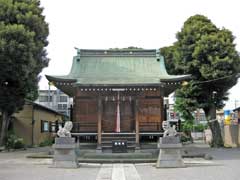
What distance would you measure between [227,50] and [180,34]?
14.6ft

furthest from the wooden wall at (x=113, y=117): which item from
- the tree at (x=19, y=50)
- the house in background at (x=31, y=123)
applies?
the house in background at (x=31, y=123)

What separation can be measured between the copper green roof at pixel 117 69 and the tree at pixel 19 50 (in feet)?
9.13

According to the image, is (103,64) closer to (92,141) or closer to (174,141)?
(92,141)

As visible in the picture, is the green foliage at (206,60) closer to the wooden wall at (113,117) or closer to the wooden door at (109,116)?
the wooden wall at (113,117)

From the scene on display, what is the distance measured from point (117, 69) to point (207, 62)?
7.93m

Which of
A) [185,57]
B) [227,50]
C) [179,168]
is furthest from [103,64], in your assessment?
[179,168]

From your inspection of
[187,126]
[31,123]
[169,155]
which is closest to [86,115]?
[169,155]

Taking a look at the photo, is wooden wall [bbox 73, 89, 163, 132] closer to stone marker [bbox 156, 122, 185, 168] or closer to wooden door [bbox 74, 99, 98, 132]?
wooden door [bbox 74, 99, 98, 132]

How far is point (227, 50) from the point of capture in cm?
2827

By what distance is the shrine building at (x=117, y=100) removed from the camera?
22312mm

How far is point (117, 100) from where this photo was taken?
2372 centimetres

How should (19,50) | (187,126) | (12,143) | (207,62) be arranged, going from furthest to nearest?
(187,126) → (207,62) → (12,143) → (19,50)

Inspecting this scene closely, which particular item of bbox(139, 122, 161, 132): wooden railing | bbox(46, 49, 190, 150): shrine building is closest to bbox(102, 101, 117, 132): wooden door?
bbox(46, 49, 190, 150): shrine building

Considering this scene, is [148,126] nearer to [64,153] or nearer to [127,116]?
[127,116]
